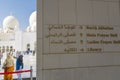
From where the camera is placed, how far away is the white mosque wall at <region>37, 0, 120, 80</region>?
2312 mm

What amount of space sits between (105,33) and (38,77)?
3.30ft

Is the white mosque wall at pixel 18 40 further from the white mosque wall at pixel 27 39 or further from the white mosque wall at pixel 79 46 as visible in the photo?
the white mosque wall at pixel 79 46

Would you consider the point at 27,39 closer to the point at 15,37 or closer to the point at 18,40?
the point at 18,40

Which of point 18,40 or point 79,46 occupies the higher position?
point 18,40

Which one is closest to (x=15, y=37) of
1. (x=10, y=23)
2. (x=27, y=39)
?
(x=27, y=39)

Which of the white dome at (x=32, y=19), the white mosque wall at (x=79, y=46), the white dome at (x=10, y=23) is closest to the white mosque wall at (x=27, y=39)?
the white dome at (x=32, y=19)

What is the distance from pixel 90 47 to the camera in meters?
2.46

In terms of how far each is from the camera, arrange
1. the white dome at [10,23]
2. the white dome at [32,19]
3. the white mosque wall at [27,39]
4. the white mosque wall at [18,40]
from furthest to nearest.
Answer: the white dome at [10,23]
the white dome at [32,19]
the white mosque wall at [27,39]
the white mosque wall at [18,40]

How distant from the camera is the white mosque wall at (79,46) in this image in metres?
2.31

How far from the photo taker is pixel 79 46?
2.41 metres

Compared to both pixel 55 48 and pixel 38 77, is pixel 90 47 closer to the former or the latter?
pixel 55 48

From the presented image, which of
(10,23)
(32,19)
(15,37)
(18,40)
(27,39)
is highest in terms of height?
(32,19)

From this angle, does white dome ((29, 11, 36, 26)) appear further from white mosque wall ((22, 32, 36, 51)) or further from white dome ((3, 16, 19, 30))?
white dome ((3, 16, 19, 30))

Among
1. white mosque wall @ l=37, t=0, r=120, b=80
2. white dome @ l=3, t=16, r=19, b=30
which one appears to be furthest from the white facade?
white mosque wall @ l=37, t=0, r=120, b=80
